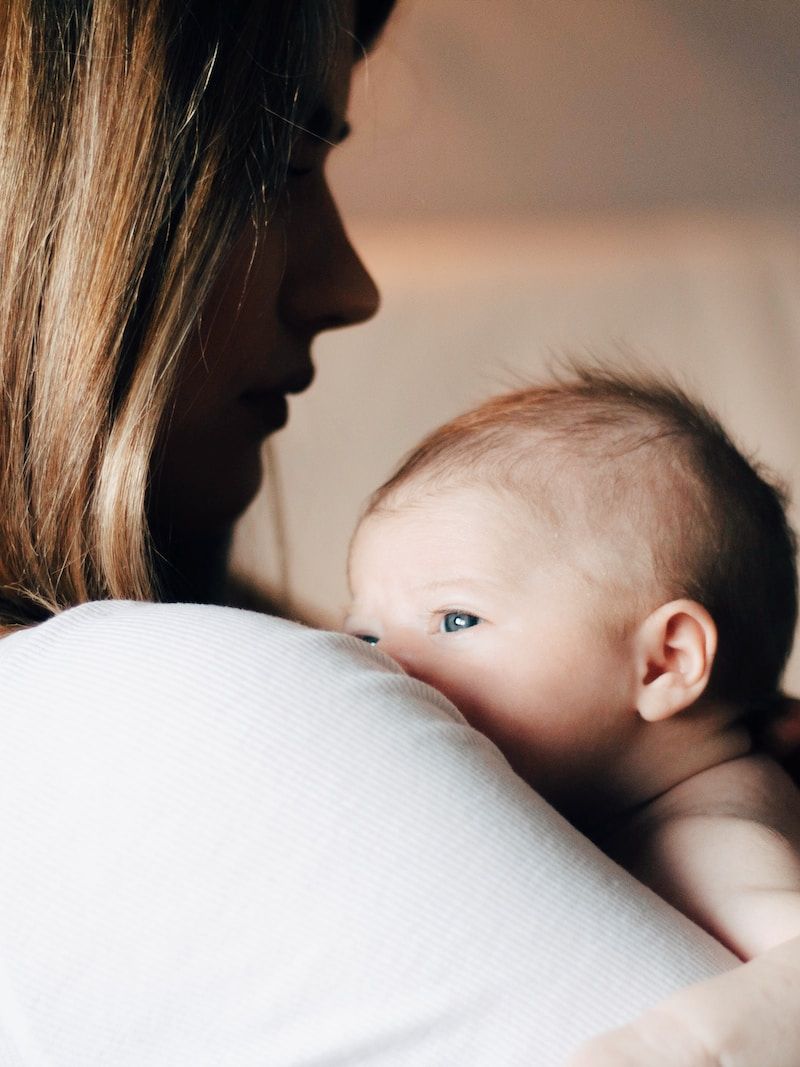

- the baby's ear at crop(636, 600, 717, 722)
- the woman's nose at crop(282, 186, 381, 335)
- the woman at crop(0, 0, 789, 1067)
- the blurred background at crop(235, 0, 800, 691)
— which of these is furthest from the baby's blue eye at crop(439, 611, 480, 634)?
the blurred background at crop(235, 0, 800, 691)

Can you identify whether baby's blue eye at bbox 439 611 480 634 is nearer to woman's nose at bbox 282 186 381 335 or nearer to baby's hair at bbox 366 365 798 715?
baby's hair at bbox 366 365 798 715

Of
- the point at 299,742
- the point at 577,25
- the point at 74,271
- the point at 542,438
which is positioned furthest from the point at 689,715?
the point at 577,25

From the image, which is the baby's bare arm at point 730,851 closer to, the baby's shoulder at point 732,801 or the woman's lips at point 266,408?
the baby's shoulder at point 732,801

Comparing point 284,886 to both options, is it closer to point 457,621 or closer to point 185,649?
point 185,649

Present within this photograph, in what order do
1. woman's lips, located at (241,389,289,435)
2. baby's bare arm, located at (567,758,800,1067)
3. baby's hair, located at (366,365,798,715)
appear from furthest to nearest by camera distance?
woman's lips, located at (241,389,289,435) → baby's hair, located at (366,365,798,715) → baby's bare arm, located at (567,758,800,1067)

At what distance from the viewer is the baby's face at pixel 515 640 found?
2.44 feet

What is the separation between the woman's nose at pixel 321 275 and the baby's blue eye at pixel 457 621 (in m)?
0.40

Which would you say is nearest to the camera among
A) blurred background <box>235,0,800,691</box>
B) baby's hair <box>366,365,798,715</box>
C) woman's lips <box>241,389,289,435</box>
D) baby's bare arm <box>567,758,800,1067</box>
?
baby's bare arm <box>567,758,800,1067</box>

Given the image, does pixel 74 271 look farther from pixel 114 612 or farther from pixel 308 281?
pixel 308 281

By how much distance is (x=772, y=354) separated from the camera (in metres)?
2.16

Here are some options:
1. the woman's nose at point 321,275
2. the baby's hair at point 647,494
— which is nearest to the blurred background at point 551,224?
the woman's nose at point 321,275

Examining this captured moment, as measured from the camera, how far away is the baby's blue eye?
761mm

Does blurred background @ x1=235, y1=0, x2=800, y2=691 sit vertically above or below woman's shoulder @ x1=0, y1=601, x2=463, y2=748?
above

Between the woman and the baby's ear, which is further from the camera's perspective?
the baby's ear
